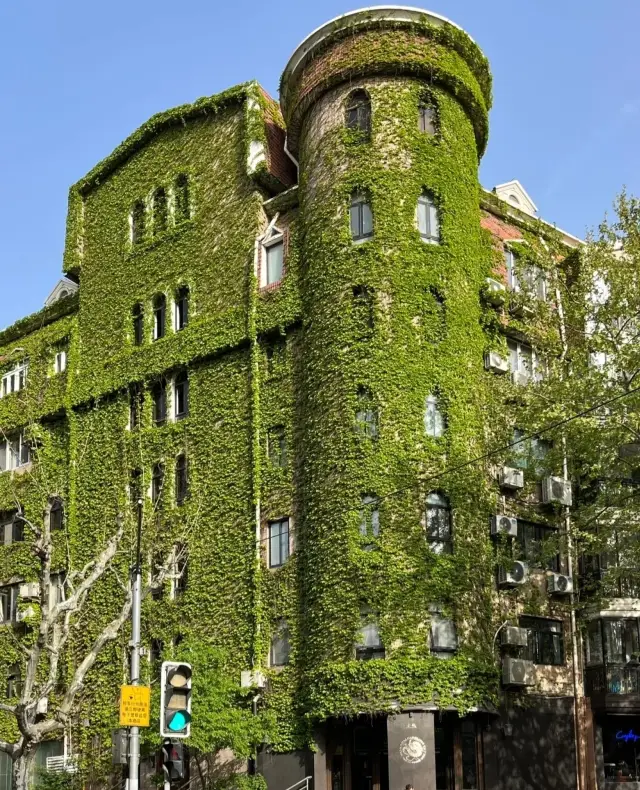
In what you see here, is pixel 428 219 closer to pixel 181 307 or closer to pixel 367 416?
pixel 367 416

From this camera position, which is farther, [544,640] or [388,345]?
[544,640]

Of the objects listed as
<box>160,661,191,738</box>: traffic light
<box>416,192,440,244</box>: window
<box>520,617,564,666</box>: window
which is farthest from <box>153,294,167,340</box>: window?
<box>160,661,191,738</box>: traffic light

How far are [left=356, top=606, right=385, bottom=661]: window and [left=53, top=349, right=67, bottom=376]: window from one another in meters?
19.2

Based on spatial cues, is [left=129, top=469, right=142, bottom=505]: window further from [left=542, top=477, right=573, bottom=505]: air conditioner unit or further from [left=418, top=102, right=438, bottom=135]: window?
[left=418, top=102, right=438, bottom=135]: window

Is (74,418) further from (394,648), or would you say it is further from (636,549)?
(636,549)

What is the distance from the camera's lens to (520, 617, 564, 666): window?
114 ft

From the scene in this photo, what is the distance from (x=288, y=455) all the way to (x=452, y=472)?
523 centimetres

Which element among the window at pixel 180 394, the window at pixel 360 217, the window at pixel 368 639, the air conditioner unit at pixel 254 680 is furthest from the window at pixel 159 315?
the window at pixel 368 639

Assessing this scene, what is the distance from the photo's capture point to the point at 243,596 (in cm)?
3522

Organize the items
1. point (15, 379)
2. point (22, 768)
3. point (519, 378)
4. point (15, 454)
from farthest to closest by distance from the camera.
Answer: point (15, 379), point (15, 454), point (519, 378), point (22, 768)

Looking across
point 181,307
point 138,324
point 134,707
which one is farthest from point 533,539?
point 134,707

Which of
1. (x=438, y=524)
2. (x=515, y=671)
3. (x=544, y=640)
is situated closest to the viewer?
(x=515, y=671)

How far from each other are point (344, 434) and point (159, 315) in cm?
1133

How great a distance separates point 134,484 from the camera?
132ft
